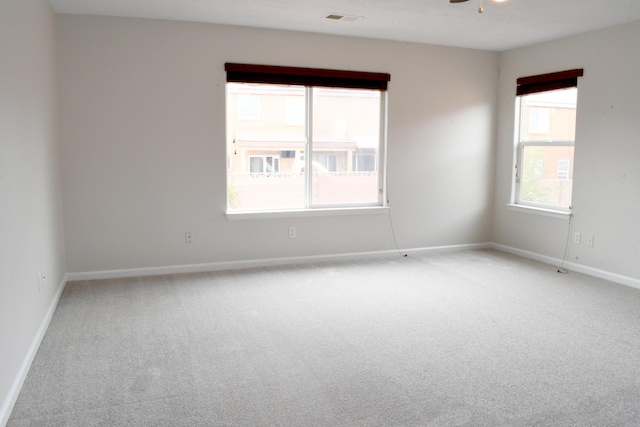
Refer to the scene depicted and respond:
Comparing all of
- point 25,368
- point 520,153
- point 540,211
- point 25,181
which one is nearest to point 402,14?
point 520,153

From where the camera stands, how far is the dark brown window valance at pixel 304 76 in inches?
196

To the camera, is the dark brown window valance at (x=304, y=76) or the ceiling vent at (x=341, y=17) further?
the dark brown window valance at (x=304, y=76)

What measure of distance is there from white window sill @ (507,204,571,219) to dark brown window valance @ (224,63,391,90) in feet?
6.87

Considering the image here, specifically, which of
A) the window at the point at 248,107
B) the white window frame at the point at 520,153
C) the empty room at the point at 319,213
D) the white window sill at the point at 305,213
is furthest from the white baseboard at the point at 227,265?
the window at the point at 248,107

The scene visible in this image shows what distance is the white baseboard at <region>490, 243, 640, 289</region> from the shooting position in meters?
4.71

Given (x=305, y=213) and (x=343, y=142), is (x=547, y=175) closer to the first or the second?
(x=343, y=142)

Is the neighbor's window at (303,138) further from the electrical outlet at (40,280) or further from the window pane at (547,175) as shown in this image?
the electrical outlet at (40,280)

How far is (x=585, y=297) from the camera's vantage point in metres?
4.32

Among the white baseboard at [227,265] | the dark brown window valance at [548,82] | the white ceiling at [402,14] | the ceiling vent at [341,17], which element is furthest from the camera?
the dark brown window valance at [548,82]

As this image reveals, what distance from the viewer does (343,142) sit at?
557cm

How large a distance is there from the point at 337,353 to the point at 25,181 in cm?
217

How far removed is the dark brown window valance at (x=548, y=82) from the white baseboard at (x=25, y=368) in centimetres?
514

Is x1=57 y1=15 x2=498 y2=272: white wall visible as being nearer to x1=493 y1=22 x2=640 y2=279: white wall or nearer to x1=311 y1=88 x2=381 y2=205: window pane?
x1=311 y1=88 x2=381 y2=205: window pane

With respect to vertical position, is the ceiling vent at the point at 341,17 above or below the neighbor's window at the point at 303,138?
above
